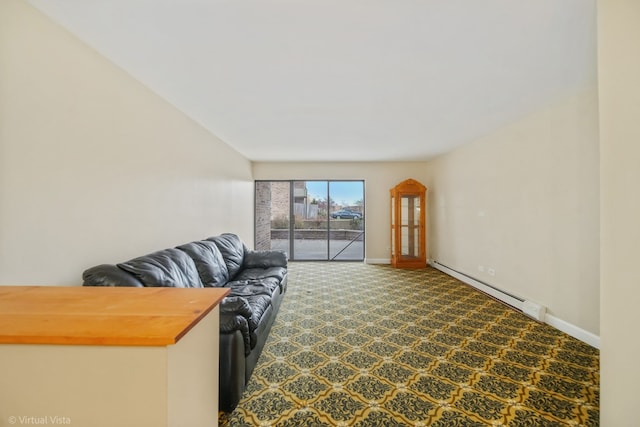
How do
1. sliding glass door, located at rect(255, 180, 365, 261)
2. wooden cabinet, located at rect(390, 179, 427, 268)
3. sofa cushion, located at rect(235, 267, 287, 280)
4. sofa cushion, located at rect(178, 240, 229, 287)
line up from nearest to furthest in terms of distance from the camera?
sofa cushion, located at rect(178, 240, 229, 287)
sofa cushion, located at rect(235, 267, 287, 280)
wooden cabinet, located at rect(390, 179, 427, 268)
sliding glass door, located at rect(255, 180, 365, 261)

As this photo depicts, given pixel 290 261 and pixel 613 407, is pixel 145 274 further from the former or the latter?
pixel 290 261

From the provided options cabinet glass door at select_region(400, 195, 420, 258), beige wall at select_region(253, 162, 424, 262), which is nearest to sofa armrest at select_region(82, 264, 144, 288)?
beige wall at select_region(253, 162, 424, 262)

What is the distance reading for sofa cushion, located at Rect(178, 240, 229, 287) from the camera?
2685 mm

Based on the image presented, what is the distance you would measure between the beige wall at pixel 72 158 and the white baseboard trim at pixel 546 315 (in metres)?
4.29

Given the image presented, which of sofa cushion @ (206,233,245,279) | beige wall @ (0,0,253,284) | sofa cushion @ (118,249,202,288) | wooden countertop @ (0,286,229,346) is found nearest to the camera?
wooden countertop @ (0,286,229,346)

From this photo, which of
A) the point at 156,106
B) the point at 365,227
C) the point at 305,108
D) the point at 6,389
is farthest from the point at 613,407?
the point at 365,227

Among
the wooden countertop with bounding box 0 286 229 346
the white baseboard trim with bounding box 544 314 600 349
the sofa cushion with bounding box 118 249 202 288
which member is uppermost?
the wooden countertop with bounding box 0 286 229 346

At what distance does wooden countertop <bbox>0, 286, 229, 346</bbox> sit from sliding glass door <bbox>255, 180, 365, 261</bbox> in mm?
5107

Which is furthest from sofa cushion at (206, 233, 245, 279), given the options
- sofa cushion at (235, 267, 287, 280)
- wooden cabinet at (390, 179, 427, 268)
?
wooden cabinet at (390, 179, 427, 268)

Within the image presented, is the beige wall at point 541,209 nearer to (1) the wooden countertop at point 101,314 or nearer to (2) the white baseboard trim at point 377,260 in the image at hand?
(2) the white baseboard trim at point 377,260

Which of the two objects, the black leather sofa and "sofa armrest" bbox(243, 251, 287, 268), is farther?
"sofa armrest" bbox(243, 251, 287, 268)

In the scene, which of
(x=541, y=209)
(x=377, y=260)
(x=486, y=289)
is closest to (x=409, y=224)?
(x=377, y=260)

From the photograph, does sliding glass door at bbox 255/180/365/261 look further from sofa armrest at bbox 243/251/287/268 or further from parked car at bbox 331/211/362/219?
sofa armrest at bbox 243/251/287/268

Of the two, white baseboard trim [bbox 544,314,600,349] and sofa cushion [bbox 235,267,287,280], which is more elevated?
sofa cushion [bbox 235,267,287,280]
